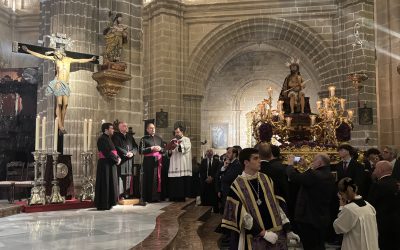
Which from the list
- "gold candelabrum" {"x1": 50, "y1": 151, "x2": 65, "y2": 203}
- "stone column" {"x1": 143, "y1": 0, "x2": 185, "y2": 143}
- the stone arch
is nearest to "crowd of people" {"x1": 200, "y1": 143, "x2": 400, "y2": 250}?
"gold candelabrum" {"x1": 50, "y1": 151, "x2": 65, "y2": 203}

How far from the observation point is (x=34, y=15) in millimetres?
20531

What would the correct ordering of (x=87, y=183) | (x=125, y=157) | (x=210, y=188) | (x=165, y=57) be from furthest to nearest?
(x=165, y=57)
(x=210, y=188)
(x=87, y=183)
(x=125, y=157)

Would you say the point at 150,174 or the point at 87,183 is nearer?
the point at 87,183

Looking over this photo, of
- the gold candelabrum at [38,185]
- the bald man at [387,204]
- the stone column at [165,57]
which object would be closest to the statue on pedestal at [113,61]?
the gold candelabrum at [38,185]

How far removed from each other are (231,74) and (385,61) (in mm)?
10760

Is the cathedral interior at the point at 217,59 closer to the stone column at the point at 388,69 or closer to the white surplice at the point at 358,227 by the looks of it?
the stone column at the point at 388,69

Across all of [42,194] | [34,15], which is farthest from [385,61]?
[34,15]

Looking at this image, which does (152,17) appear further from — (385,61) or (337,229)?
(337,229)

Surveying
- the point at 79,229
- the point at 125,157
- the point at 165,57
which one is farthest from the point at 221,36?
the point at 79,229

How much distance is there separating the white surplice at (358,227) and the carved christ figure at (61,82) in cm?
672

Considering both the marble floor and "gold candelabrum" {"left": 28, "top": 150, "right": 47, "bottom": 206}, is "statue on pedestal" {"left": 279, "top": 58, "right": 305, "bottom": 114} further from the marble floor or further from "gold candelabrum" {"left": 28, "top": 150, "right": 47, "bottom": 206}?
"gold candelabrum" {"left": 28, "top": 150, "right": 47, "bottom": 206}

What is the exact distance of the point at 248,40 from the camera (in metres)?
20.4

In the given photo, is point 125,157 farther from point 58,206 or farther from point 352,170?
point 352,170

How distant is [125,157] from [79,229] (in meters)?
3.06
